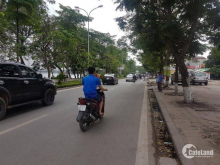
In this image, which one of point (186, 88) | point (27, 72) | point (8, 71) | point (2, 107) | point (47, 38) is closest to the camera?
point (2, 107)

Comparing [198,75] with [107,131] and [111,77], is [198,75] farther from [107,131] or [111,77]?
[107,131]

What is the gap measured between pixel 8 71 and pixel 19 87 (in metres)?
0.65

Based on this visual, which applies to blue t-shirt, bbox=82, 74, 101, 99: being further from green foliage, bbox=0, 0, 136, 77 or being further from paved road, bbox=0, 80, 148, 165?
green foliage, bbox=0, 0, 136, 77

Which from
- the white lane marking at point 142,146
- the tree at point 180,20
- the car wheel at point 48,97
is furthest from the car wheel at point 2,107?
the tree at point 180,20

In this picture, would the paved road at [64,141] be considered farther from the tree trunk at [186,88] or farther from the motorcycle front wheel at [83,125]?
the tree trunk at [186,88]

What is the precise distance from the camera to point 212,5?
779cm

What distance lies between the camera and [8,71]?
599 cm

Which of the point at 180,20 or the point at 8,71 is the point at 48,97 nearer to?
the point at 8,71

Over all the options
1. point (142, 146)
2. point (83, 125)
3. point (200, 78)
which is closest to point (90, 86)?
point (83, 125)

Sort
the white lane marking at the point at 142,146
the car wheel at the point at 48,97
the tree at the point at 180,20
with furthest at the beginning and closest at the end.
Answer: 1. the car wheel at the point at 48,97
2. the tree at the point at 180,20
3. the white lane marking at the point at 142,146

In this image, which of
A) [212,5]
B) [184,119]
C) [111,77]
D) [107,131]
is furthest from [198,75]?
[107,131]

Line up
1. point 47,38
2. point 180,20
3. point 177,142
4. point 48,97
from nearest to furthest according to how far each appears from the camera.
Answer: point 177,142 < point 48,97 < point 180,20 < point 47,38

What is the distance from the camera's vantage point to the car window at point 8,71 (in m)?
5.73

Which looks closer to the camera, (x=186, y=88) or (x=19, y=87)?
(x=19, y=87)
